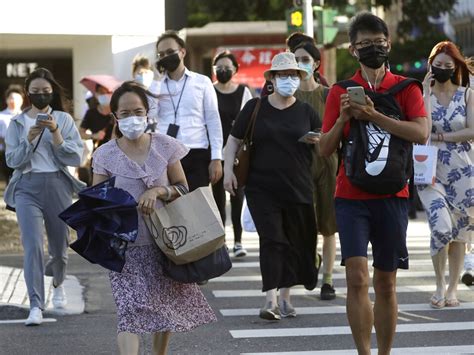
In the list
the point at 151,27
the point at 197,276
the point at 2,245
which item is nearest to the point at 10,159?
the point at 197,276

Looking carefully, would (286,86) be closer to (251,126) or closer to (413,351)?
(251,126)

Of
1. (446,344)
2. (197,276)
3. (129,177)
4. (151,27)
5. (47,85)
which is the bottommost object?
(446,344)

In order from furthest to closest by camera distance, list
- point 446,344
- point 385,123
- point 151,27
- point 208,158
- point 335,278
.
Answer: point 151,27
point 335,278
point 208,158
point 446,344
point 385,123

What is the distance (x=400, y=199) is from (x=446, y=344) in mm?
1824

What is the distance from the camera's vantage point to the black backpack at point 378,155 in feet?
20.6

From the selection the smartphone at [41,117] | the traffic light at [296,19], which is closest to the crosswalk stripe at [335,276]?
the smartphone at [41,117]

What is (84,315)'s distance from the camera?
359 inches

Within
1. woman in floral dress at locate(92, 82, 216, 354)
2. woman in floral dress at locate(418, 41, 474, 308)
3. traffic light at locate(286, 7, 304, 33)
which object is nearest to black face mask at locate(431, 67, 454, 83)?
woman in floral dress at locate(418, 41, 474, 308)

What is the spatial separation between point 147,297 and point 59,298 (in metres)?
3.16

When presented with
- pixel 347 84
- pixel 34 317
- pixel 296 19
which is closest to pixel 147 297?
pixel 347 84

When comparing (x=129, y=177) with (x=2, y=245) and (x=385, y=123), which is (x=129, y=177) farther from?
(x=2, y=245)

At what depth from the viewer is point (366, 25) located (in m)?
6.42

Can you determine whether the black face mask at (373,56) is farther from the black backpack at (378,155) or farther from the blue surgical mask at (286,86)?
the blue surgical mask at (286,86)

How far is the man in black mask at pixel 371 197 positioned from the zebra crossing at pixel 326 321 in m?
1.28
